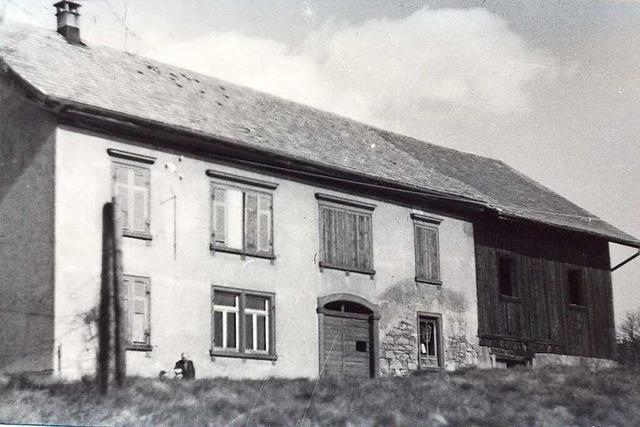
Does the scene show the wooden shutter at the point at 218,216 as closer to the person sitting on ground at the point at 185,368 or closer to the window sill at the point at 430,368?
the person sitting on ground at the point at 185,368

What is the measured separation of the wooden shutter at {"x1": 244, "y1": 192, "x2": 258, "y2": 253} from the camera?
16141 mm

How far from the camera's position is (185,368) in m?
14.6

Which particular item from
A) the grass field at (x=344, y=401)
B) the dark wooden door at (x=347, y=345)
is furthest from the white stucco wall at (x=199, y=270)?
the grass field at (x=344, y=401)

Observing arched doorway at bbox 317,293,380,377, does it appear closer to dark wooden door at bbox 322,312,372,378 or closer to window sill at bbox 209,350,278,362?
dark wooden door at bbox 322,312,372,378

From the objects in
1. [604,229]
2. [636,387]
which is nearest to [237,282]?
[636,387]

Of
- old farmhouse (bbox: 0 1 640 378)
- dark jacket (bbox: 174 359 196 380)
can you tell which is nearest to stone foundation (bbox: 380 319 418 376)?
old farmhouse (bbox: 0 1 640 378)

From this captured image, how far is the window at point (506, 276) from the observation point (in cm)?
2078

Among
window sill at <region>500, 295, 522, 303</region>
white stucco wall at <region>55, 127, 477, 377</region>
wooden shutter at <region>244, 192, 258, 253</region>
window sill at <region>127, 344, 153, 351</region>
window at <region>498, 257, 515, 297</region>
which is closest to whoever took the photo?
white stucco wall at <region>55, 127, 477, 377</region>

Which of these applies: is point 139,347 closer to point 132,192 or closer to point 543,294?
point 132,192

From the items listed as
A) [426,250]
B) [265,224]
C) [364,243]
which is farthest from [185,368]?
[426,250]

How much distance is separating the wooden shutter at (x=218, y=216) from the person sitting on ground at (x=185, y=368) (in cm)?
195

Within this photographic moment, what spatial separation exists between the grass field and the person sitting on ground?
230 mm

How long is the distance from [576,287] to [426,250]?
519 centimetres

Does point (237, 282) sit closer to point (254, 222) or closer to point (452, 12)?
point (254, 222)
